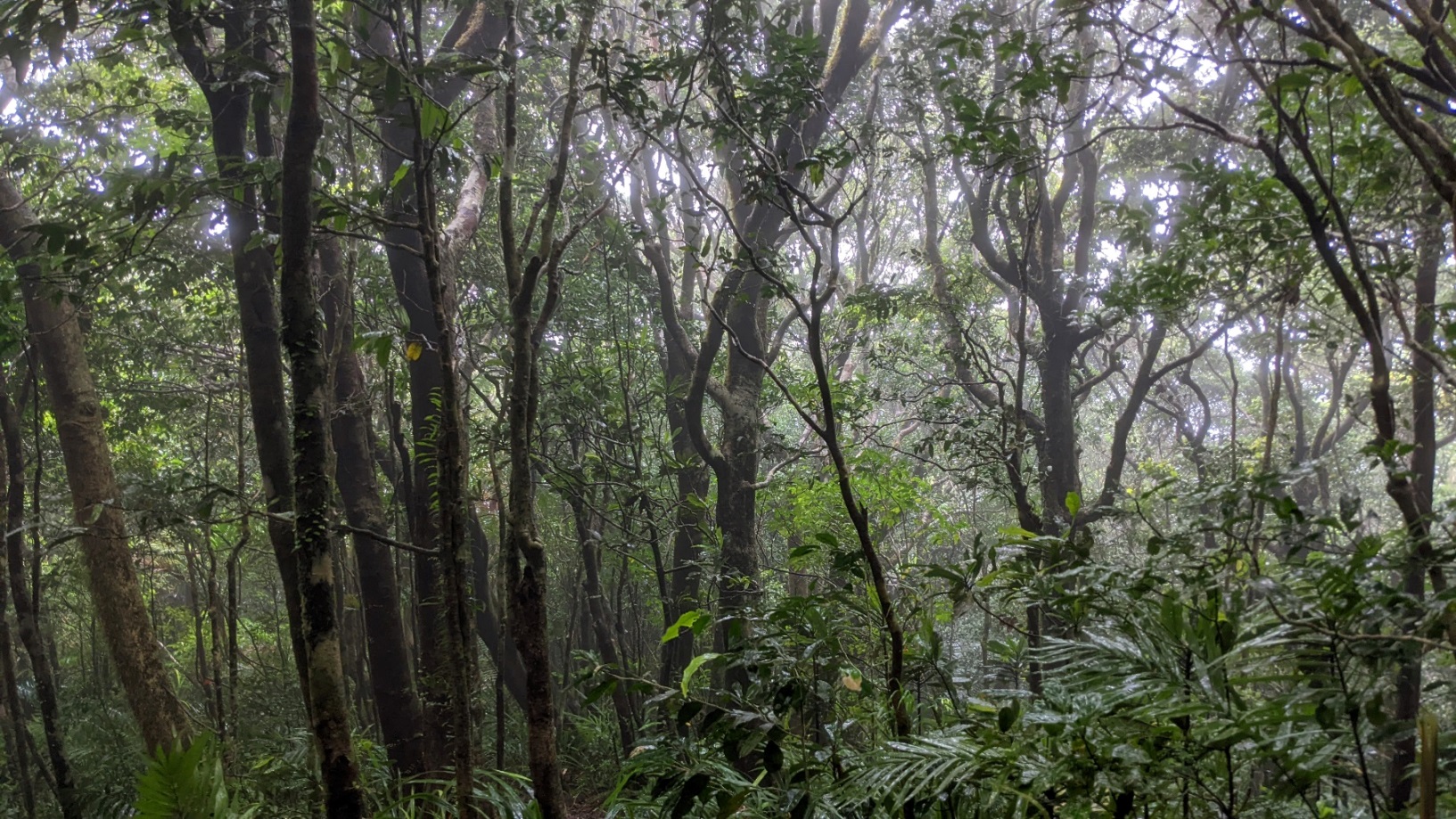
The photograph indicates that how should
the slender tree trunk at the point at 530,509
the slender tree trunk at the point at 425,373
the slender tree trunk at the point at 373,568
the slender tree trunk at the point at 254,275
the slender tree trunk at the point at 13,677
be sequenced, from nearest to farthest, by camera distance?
the slender tree trunk at the point at 530,509, the slender tree trunk at the point at 254,275, the slender tree trunk at the point at 425,373, the slender tree trunk at the point at 373,568, the slender tree trunk at the point at 13,677

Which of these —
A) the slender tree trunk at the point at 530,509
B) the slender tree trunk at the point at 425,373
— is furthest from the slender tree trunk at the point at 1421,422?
the slender tree trunk at the point at 425,373

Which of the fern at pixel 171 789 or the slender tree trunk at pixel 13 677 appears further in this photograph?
the slender tree trunk at pixel 13 677

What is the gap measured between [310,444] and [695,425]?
4243 mm

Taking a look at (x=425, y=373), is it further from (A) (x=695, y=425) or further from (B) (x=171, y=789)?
(B) (x=171, y=789)

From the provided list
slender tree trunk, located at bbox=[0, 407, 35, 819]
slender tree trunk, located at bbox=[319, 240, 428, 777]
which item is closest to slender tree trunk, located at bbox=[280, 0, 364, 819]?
slender tree trunk, located at bbox=[319, 240, 428, 777]

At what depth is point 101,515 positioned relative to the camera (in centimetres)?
417

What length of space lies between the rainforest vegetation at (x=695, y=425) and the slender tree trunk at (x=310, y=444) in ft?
0.04

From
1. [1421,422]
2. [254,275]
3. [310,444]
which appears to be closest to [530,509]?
[310,444]

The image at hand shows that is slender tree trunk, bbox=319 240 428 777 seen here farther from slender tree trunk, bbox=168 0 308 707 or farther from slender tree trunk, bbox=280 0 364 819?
slender tree trunk, bbox=280 0 364 819

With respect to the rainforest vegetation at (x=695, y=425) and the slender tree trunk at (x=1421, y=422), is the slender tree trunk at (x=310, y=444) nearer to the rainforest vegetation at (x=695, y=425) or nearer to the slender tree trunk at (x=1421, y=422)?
the rainforest vegetation at (x=695, y=425)

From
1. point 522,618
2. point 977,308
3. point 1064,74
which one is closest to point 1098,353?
point 977,308

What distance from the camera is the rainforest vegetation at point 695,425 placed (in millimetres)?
1874

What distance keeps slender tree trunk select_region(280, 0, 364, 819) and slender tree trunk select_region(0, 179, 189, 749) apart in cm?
247

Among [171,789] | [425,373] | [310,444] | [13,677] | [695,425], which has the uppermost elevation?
[425,373]
